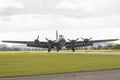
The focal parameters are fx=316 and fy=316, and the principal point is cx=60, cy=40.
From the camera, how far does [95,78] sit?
74.3 feet

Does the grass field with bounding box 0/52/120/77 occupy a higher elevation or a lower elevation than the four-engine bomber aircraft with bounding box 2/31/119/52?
lower

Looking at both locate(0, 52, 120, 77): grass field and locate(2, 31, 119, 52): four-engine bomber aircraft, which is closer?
locate(0, 52, 120, 77): grass field

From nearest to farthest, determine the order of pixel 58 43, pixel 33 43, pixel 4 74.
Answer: pixel 4 74
pixel 58 43
pixel 33 43

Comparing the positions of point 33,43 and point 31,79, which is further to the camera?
point 33,43

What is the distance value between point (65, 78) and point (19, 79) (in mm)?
3306

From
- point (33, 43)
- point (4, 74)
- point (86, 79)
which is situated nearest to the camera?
point (86, 79)

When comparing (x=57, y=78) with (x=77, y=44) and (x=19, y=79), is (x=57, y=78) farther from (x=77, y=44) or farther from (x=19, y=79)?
(x=77, y=44)

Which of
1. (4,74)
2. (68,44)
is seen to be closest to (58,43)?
(68,44)

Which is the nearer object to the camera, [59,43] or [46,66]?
[46,66]

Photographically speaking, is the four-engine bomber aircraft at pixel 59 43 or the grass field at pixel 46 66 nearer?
the grass field at pixel 46 66

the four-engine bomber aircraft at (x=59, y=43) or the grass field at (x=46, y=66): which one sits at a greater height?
the four-engine bomber aircraft at (x=59, y=43)

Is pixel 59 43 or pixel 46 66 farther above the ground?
pixel 59 43

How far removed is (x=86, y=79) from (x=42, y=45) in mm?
72808

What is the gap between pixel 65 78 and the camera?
75.0ft
